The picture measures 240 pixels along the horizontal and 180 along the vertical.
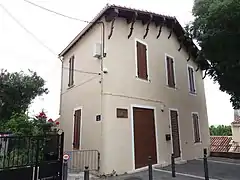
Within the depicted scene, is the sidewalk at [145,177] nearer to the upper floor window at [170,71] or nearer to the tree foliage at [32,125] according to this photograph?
the tree foliage at [32,125]

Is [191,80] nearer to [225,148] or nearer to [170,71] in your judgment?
[170,71]

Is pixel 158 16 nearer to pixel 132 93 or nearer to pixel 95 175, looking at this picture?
pixel 132 93

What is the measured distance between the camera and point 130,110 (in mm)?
9531

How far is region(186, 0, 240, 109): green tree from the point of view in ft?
25.7

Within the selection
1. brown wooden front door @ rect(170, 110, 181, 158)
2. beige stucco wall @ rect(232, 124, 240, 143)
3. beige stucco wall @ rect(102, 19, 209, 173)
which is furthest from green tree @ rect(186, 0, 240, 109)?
Result: beige stucco wall @ rect(232, 124, 240, 143)

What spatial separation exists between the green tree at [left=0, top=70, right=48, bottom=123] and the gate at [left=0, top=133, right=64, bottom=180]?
27.4 ft

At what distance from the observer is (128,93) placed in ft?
31.9

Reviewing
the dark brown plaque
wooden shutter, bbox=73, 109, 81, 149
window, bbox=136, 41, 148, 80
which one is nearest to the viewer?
the dark brown plaque

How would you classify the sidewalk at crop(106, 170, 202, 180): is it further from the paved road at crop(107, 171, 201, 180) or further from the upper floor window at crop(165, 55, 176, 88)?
the upper floor window at crop(165, 55, 176, 88)

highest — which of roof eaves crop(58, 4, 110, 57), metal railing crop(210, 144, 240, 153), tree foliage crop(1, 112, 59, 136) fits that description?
Answer: roof eaves crop(58, 4, 110, 57)

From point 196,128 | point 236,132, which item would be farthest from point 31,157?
point 236,132

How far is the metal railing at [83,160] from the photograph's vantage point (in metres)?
8.66

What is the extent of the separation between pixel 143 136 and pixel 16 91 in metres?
9.44

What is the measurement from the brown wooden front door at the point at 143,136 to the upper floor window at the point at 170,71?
298cm
